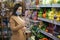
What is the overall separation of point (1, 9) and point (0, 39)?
3.94 ft

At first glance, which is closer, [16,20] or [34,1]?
[16,20]

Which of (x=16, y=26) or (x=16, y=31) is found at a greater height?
(x=16, y=26)

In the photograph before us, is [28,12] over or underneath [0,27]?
over

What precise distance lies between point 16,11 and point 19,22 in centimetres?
29

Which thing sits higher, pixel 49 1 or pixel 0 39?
pixel 49 1

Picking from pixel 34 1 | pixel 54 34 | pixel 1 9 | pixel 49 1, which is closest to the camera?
pixel 54 34

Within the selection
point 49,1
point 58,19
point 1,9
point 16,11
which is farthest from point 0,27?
point 58,19

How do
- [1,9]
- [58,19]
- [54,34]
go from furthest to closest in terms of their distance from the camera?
[1,9] → [54,34] → [58,19]

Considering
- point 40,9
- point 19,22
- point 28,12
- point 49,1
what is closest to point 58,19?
point 49,1

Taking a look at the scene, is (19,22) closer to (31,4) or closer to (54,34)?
(54,34)

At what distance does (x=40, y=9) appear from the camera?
16.6ft

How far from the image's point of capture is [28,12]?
6223 millimetres

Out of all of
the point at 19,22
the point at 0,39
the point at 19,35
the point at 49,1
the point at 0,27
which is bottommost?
the point at 0,39

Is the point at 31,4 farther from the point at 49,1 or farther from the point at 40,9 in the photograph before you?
the point at 49,1
